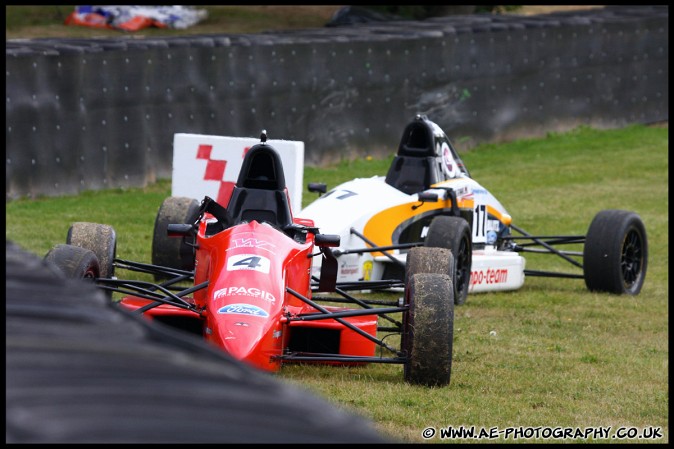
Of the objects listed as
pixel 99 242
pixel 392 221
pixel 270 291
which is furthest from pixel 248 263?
pixel 392 221

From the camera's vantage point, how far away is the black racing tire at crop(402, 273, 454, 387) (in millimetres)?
7387

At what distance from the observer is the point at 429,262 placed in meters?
8.54

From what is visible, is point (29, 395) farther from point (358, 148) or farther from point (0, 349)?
point (358, 148)

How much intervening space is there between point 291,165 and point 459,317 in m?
2.21

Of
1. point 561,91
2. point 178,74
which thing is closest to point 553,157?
point 561,91

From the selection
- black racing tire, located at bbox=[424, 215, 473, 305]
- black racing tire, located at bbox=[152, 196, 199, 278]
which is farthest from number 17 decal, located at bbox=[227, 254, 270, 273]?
black racing tire, located at bbox=[152, 196, 199, 278]

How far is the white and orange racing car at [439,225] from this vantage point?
10.8 meters

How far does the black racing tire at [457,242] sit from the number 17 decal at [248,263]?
2.78 metres

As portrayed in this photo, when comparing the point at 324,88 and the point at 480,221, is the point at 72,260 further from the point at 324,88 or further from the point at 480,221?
the point at 324,88

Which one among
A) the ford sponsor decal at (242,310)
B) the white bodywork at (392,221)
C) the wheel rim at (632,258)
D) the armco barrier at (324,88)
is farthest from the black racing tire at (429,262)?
the armco barrier at (324,88)

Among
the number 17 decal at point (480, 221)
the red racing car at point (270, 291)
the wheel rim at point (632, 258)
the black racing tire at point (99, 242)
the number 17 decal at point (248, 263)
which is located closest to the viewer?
the red racing car at point (270, 291)

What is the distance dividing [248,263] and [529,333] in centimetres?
300

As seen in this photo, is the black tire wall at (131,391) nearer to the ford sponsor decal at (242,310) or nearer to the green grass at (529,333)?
the green grass at (529,333)

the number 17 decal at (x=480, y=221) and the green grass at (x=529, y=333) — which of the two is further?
the number 17 decal at (x=480, y=221)
